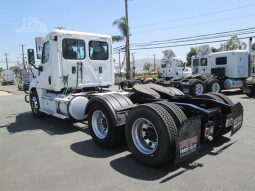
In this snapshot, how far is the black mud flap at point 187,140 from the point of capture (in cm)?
408

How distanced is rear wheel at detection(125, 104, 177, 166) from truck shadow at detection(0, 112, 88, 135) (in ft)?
9.01

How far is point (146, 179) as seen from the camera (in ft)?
13.5

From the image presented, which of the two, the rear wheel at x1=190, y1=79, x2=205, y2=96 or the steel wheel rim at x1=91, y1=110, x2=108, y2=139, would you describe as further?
the rear wheel at x1=190, y1=79, x2=205, y2=96

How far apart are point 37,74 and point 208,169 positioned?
23.2ft

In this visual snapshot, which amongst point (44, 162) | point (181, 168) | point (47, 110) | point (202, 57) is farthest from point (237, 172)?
point (202, 57)

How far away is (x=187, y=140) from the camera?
4.21m

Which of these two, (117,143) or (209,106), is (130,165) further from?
(209,106)

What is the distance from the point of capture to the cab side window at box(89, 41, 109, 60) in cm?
877

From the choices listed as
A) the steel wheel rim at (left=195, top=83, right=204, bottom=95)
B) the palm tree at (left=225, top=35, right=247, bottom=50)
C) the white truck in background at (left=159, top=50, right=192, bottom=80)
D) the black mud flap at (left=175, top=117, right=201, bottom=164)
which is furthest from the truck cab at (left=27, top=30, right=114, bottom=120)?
the palm tree at (left=225, top=35, right=247, bottom=50)

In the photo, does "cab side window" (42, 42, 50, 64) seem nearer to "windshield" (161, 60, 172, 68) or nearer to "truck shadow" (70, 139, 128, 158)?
"truck shadow" (70, 139, 128, 158)

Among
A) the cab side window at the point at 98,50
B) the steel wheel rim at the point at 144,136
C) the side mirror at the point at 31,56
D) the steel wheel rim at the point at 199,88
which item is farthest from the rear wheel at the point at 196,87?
the steel wheel rim at the point at 144,136

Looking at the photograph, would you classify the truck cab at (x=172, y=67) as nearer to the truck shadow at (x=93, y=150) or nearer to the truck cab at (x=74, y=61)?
the truck cab at (x=74, y=61)

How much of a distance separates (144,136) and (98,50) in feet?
15.7

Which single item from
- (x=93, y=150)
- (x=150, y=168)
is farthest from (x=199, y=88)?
(x=150, y=168)
